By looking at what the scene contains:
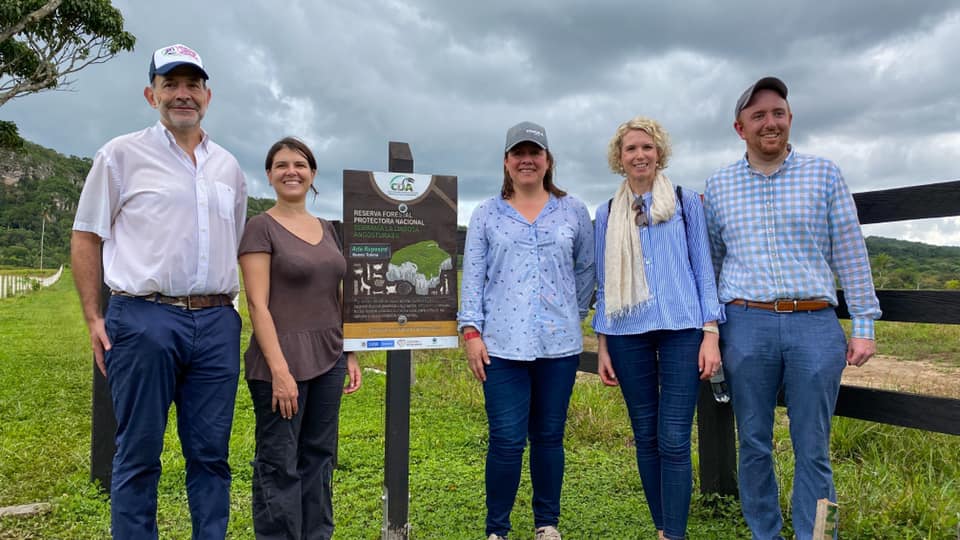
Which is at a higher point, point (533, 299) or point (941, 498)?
point (533, 299)

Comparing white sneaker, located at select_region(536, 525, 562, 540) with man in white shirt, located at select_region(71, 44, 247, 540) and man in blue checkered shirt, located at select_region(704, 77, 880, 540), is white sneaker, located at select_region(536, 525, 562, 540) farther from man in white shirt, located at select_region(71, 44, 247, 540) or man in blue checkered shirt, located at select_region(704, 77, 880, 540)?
man in white shirt, located at select_region(71, 44, 247, 540)

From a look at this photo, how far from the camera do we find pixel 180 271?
8.91 feet

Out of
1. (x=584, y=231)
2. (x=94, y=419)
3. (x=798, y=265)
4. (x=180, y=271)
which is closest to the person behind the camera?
(x=180, y=271)

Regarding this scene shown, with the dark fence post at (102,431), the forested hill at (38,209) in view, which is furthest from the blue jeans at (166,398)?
the forested hill at (38,209)

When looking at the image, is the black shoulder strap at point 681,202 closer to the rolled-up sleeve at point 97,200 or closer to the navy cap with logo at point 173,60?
the navy cap with logo at point 173,60

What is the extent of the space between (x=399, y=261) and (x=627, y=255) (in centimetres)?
120

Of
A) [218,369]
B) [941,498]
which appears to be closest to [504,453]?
[218,369]

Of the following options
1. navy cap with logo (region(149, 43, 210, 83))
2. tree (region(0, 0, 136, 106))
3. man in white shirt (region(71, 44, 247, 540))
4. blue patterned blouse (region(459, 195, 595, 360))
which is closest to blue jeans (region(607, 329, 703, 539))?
blue patterned blouse (region(459, 195, 595, 360))

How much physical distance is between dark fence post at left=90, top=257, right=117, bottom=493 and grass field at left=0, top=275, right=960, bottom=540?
0.39 ft

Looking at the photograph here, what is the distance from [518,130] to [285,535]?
89.6 inches

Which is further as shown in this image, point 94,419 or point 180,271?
point 94,419

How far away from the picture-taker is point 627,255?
3174 millimetres

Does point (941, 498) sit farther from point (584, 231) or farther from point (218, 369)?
point (218, 369)

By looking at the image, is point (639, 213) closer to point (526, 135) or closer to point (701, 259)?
point (701, 259)
